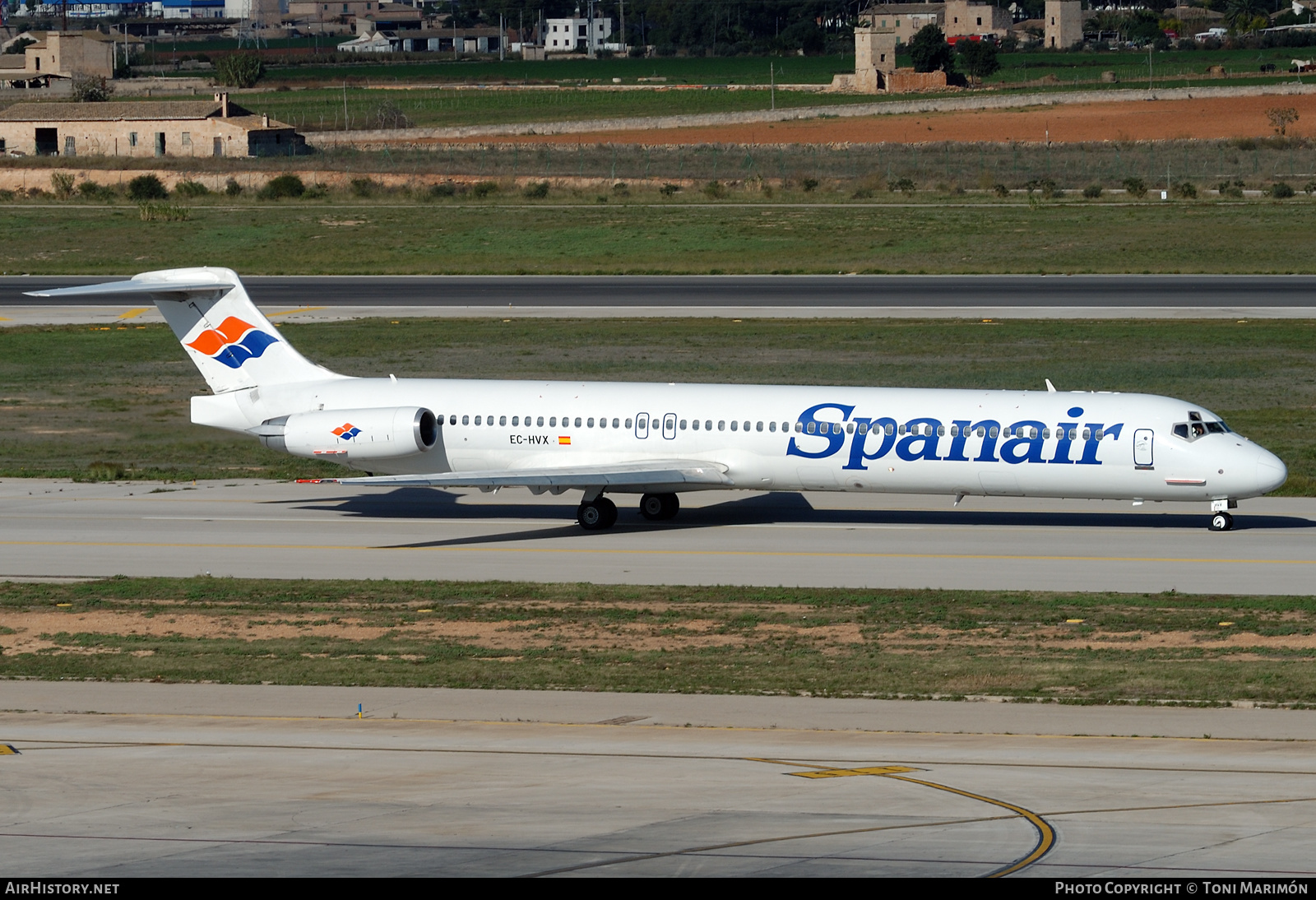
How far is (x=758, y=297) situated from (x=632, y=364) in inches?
624

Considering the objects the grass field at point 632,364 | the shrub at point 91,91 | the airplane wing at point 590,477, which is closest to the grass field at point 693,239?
the grass field at point 632,364

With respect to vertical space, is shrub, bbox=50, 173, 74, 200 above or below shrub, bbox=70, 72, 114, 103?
below

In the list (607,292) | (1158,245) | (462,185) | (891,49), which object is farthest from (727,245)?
(891,49)

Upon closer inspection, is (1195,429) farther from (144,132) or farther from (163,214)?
(144,132)

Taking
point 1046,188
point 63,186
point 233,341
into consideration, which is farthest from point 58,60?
point 233,341

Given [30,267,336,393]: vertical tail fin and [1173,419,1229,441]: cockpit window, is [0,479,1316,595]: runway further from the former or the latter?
[30,267,336,393]: vertical tail fin

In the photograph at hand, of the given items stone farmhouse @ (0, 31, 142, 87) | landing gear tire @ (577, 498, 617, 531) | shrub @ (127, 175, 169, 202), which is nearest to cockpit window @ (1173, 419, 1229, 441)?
landing gear tire @ (577, 498, 617, 531)

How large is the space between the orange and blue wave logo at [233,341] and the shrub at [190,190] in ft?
243

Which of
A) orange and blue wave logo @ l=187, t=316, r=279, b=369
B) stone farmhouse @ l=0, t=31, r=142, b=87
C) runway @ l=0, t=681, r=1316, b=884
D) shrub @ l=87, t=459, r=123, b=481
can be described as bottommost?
shrub @ l=87, t=459, r=123, b=481

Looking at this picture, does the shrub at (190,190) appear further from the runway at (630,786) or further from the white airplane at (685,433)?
the runway at (630,786)

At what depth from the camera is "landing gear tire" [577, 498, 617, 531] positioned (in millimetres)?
35781

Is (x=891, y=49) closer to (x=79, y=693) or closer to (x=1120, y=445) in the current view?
(x=1120, y=445)

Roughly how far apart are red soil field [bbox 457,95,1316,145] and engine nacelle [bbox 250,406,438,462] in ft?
354

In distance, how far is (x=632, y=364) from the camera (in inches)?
2140
